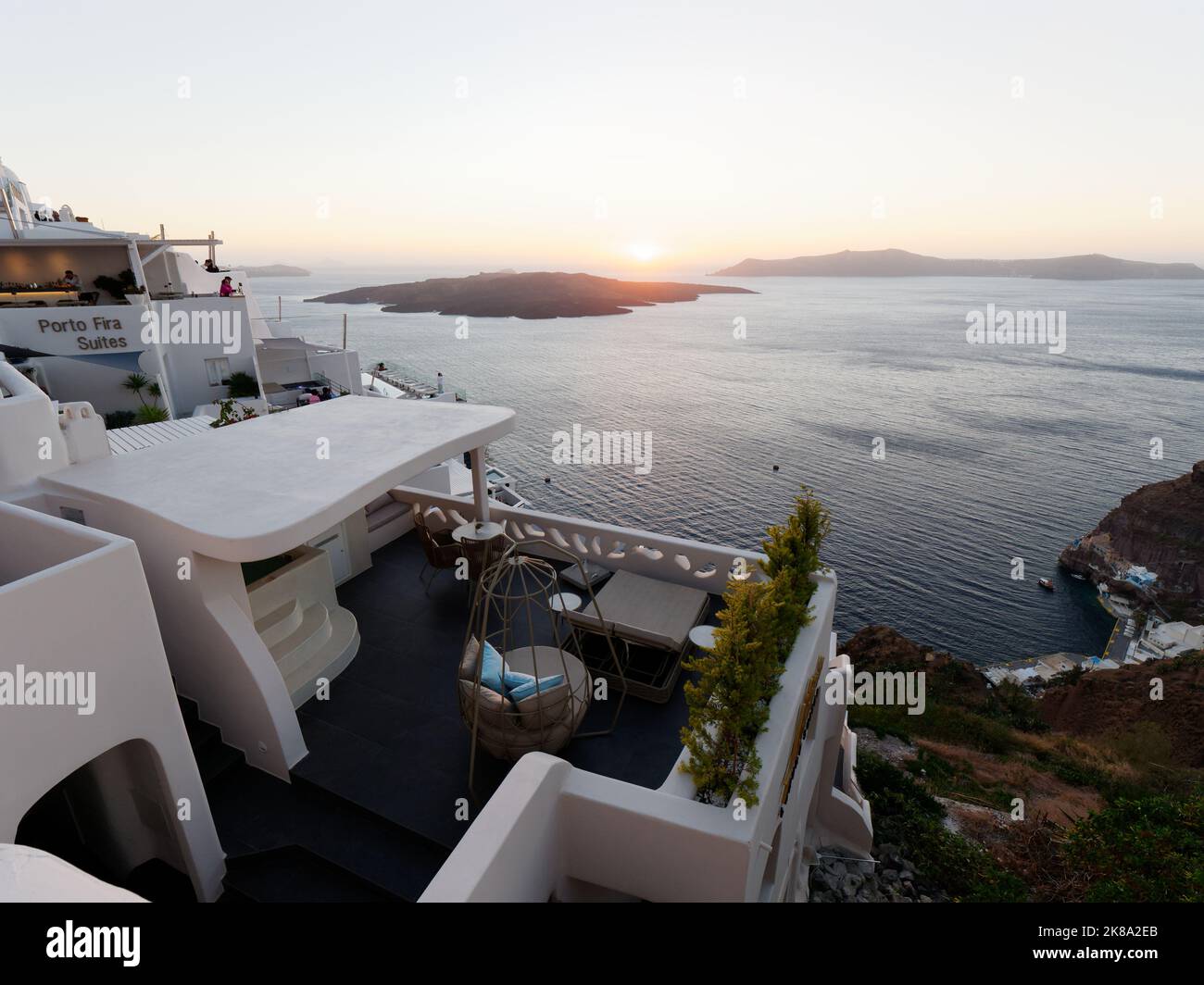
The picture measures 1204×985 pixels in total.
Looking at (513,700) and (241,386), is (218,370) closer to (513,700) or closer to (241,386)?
(241,386)

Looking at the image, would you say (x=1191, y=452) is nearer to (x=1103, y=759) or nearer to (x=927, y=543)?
(x=927, y=543)

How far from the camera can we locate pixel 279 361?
97.8ft

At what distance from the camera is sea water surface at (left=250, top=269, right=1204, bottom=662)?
34.7 meters

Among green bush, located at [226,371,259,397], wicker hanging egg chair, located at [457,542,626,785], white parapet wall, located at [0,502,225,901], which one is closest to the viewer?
white parapet wall, located at [0,502,225,901]

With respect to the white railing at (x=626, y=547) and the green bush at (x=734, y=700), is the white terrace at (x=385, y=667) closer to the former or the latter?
the white railing at (x=626, y=547)

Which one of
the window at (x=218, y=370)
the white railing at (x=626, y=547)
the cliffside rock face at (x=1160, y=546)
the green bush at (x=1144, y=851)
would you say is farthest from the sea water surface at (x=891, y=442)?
the white railing at (x=626, y=547)

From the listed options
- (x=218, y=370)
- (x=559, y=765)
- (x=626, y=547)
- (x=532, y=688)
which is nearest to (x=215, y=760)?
(x=532, y=688)

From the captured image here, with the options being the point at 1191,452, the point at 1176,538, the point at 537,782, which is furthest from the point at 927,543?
the point at 537,782

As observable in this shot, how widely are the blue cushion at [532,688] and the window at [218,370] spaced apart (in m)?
21.0

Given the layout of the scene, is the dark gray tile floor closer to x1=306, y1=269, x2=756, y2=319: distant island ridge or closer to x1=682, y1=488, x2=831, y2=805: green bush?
x1=682, y1=488, x2=831, y2=805: green bush

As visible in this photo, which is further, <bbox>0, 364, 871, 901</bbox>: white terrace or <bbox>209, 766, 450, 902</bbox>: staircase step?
<bbox>209, 766, 450, 902</bbox>: staircase step

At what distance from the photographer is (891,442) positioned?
178 feet

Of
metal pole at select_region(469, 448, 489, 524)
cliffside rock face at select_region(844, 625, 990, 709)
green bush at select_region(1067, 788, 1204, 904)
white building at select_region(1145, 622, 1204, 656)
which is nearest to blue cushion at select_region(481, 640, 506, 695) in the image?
metal pole at select_region(469, 448, 489, 524)

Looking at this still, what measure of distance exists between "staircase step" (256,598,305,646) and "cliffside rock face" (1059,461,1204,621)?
42.7 metres
